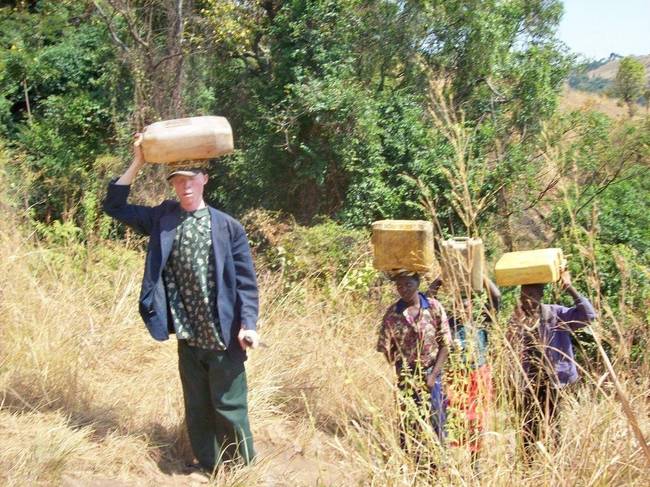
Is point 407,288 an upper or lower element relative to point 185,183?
lower

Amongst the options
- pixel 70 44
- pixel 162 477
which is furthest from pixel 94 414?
pixel 70 44

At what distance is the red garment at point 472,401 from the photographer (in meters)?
3.16

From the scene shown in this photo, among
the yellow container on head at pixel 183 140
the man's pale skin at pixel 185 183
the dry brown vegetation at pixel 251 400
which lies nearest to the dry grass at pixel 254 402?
the dry brown vegetation at pixel 251 400

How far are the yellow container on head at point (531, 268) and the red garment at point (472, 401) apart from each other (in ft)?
3.54

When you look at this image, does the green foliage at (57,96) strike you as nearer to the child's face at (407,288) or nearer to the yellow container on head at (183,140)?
the yellow container on head at (183,140)

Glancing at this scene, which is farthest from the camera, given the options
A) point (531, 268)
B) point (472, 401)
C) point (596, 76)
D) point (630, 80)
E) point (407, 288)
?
point (596, 76)

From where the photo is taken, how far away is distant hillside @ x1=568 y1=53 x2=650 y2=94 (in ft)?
46.5

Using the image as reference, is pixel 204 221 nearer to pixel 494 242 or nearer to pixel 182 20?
pixel 494 242

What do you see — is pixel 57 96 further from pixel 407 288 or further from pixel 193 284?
pixel 407 288

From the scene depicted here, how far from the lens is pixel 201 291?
4.10m

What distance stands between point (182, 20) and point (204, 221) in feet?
27.3

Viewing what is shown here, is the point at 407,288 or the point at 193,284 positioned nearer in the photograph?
the point at 193,284

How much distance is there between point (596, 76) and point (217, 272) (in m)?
53.5

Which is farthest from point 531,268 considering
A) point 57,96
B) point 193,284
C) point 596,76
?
point 596,76
